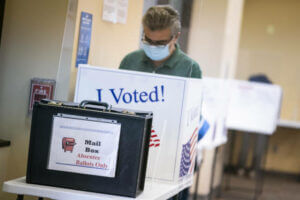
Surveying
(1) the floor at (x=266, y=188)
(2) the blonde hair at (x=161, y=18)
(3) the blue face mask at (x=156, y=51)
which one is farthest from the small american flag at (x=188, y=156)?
(1) the floor at (x=266, y=188)

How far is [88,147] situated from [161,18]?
2.49 feet

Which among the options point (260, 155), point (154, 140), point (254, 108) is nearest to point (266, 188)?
point (260, 155)

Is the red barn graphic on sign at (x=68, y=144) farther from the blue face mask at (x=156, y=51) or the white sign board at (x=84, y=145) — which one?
the blue face mask at (x=156, y=51)

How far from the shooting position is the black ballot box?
1776 millimetres

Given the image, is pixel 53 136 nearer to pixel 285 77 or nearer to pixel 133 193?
pixel 133 193

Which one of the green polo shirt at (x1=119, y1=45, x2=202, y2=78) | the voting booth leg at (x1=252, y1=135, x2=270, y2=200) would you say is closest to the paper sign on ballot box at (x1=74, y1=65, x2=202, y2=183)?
the green polo shirt at (x1=119, y1=45, x2=202, y2=78)

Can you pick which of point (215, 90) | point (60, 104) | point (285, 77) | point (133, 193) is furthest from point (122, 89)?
point (285, 77)

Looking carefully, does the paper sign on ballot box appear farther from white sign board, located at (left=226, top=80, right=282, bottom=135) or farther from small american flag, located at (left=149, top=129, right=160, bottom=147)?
white sign board, located at (left=226, top=80, right=282, bottom=135)

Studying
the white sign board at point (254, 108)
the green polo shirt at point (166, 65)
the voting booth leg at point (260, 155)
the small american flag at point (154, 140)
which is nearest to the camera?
the small american flag at point (154, 140)

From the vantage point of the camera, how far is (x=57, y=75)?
246 cm

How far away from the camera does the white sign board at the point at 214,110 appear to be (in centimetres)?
422

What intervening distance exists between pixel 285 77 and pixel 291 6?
3.33ft

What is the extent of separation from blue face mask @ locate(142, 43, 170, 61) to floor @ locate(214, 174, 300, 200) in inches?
150

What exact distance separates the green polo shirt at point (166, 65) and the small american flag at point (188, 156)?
9.9 inches
